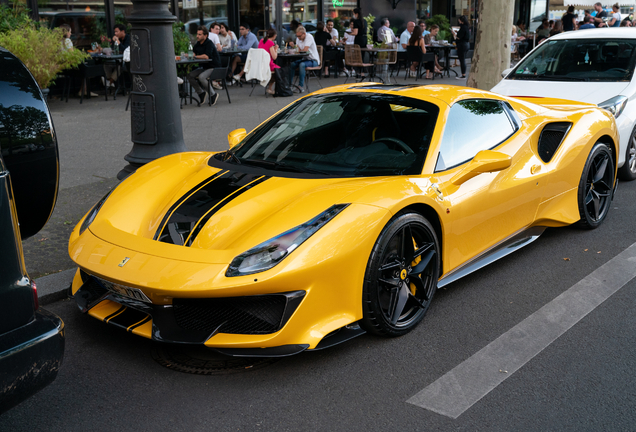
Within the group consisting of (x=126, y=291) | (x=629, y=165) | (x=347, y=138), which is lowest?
(x=629, y=165)

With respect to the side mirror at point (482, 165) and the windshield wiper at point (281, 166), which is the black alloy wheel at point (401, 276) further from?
the windshield wiper at point (281, 166)

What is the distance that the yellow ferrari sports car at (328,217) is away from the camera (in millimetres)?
3092

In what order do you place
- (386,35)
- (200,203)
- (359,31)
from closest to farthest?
(200,203) < (359,31) < (386,35)

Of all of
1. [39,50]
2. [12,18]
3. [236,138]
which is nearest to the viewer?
[236,138]

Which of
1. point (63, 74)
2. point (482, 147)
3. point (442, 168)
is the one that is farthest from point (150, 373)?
point (63, 74)

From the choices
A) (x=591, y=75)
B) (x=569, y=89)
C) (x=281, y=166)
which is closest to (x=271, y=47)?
(x=591, y=75)

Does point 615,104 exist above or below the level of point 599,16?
below

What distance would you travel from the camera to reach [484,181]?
416 centimetres

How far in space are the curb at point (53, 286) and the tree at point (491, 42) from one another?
27.1ft

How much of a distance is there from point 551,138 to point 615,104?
7.41ft

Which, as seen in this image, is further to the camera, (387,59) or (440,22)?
(440,22)

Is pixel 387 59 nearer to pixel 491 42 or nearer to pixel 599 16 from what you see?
pixel 491 42

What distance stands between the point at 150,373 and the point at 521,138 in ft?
9.94

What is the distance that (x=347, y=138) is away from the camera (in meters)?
4.20
